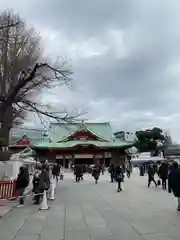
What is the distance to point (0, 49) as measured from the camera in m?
24.4

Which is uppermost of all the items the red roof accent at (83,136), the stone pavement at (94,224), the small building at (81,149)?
the red roof accent at (83,136)

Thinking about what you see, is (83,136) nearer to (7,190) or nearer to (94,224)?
(7,190)

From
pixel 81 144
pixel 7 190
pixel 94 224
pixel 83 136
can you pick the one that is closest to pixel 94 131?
pixel 83 136

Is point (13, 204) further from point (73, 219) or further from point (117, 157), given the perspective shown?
point (117, 157)

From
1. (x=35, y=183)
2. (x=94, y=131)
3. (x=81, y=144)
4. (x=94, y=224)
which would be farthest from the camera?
(x=94, y=131)

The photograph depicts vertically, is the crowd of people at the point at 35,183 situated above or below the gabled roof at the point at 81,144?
below

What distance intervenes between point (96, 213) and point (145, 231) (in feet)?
12.9

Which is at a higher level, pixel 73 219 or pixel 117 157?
pixel 117 157

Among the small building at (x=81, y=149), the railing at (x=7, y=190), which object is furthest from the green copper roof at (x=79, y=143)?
the railing at (x=7, y=190)

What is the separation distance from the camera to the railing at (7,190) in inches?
683

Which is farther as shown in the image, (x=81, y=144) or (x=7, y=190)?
(x=81, y=144)

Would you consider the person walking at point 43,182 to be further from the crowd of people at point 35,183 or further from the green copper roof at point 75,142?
the green copper roof at point 75,142

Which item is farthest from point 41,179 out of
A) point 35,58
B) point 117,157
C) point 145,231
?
point 117,157

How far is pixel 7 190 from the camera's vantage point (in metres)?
17.5
